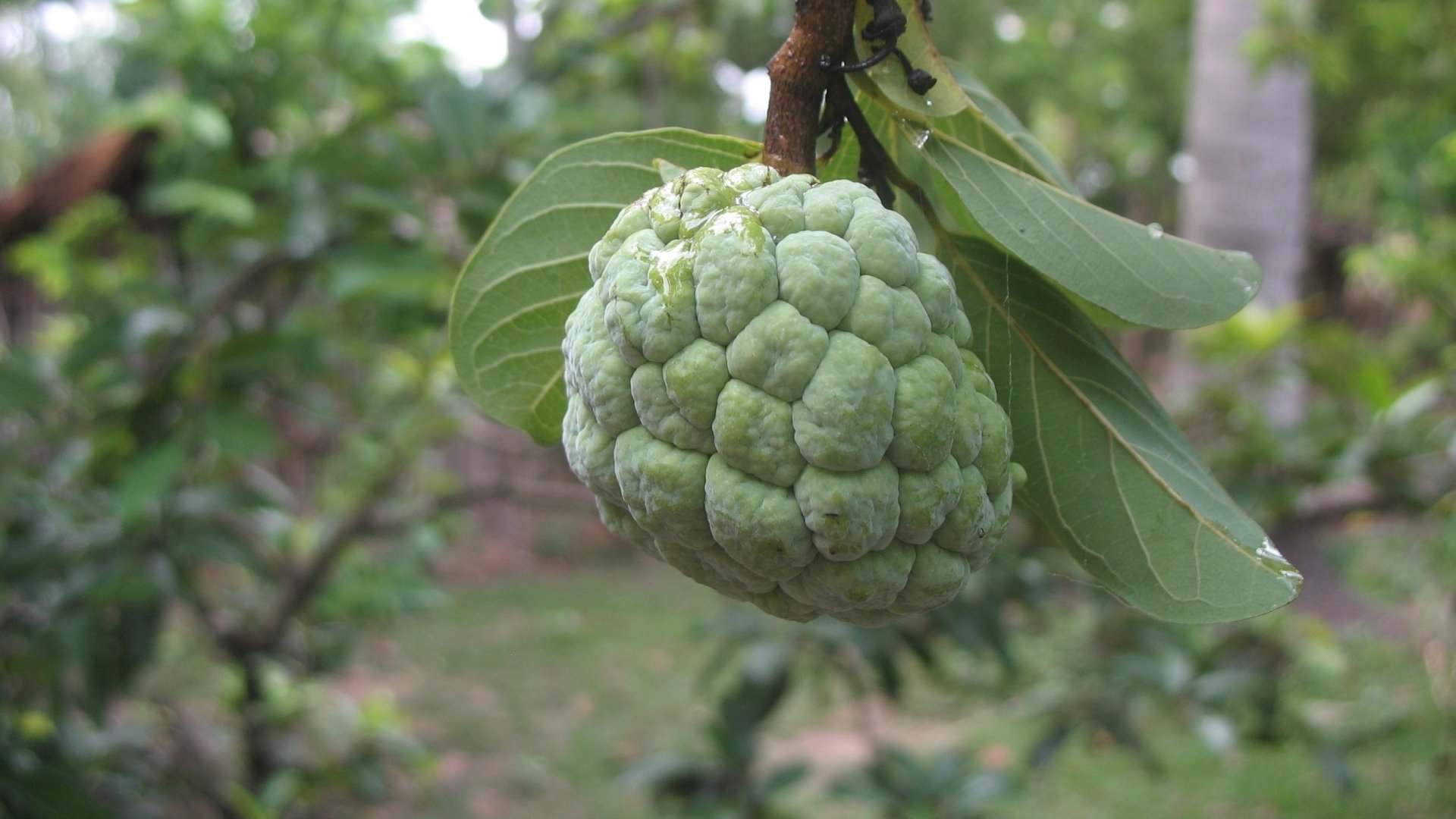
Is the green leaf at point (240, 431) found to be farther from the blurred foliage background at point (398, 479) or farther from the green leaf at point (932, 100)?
the green leaf at point (932, 100)

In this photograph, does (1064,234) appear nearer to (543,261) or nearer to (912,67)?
(912,67)

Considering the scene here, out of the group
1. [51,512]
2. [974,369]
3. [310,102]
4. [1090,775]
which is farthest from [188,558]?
[1090,775]

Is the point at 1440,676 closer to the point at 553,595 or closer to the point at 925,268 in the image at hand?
the point at 925,268

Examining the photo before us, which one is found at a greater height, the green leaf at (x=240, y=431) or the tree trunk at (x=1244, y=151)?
the tree trunk at (x=1244, y=151)

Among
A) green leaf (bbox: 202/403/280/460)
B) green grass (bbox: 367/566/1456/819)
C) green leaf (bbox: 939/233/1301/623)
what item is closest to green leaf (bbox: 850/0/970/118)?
green leaf (bbox: 939/233/1301/623)

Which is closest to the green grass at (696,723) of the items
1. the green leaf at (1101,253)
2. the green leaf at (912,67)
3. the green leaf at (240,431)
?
the green leaf at (240,431)

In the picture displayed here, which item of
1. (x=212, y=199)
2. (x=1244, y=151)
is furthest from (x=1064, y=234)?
(x=1244, y=151)
